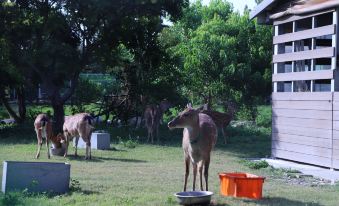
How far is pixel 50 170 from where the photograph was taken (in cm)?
982

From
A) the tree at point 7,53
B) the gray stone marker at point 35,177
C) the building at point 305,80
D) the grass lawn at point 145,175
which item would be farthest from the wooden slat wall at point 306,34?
the tree at point 7,53

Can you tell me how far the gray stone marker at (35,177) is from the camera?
379 inches

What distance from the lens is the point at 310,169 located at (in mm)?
14297

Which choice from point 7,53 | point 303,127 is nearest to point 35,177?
point 303,127

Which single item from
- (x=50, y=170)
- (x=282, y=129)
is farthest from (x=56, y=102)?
(x=50, y=170)

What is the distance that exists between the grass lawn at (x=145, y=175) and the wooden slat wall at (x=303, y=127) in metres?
1.31

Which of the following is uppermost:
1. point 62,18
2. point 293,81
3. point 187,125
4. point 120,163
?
point 62,18

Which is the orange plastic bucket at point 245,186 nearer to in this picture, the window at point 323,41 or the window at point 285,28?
the window at point 323,41

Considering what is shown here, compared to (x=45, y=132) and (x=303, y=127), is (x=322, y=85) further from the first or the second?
(x=45, y=132)

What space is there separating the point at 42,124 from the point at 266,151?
22.4 feet

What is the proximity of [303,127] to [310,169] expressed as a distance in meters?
1.21

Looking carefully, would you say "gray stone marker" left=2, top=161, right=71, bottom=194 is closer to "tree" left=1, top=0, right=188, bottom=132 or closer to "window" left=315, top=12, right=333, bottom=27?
"window" left=315, top=12, right=333, bottom=27

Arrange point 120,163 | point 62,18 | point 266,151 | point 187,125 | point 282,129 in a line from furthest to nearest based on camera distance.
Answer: point 62,18
point 266,151
point 282,129
point 120,163
point 187,125

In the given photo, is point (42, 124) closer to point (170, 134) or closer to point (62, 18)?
point (62, 18)
